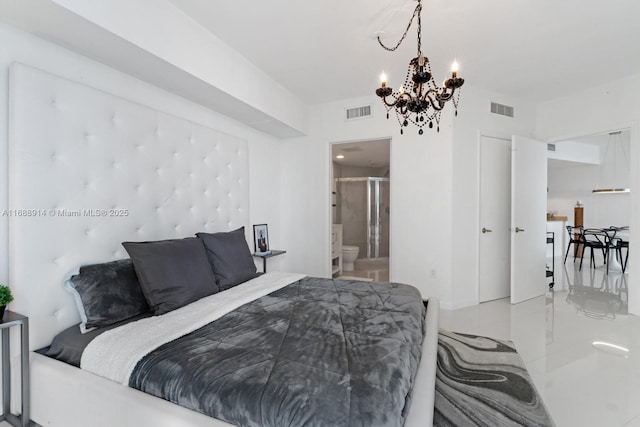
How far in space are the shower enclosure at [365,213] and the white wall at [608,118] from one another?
3186mm

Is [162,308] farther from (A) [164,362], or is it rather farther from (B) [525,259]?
(B) [525,259]

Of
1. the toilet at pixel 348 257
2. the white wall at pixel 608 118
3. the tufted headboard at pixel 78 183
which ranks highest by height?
the white wall at pixel 608 118

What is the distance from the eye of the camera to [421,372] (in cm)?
136

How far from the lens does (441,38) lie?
2572 millimetres

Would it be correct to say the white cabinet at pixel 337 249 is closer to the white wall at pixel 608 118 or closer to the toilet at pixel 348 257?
the toilet at pixel 348 257

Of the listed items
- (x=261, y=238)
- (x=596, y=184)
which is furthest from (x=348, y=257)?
(x=596, y=184)

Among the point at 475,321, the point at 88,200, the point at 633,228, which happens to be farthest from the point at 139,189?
the point at 633,228

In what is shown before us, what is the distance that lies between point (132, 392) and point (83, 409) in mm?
328

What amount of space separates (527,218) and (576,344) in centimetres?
179

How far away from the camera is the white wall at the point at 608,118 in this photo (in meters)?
3.37

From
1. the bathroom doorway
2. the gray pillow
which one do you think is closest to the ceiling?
the gray pillow

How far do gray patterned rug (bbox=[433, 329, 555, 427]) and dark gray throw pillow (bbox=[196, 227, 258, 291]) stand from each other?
1.58 m

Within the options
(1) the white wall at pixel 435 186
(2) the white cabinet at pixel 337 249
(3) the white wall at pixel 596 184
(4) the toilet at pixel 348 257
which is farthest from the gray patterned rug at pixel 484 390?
(3) the white wall at pixel 596 184

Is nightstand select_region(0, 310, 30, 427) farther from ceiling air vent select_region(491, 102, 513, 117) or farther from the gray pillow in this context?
ceiling air vent select_region(491, 102, 513, 117)
